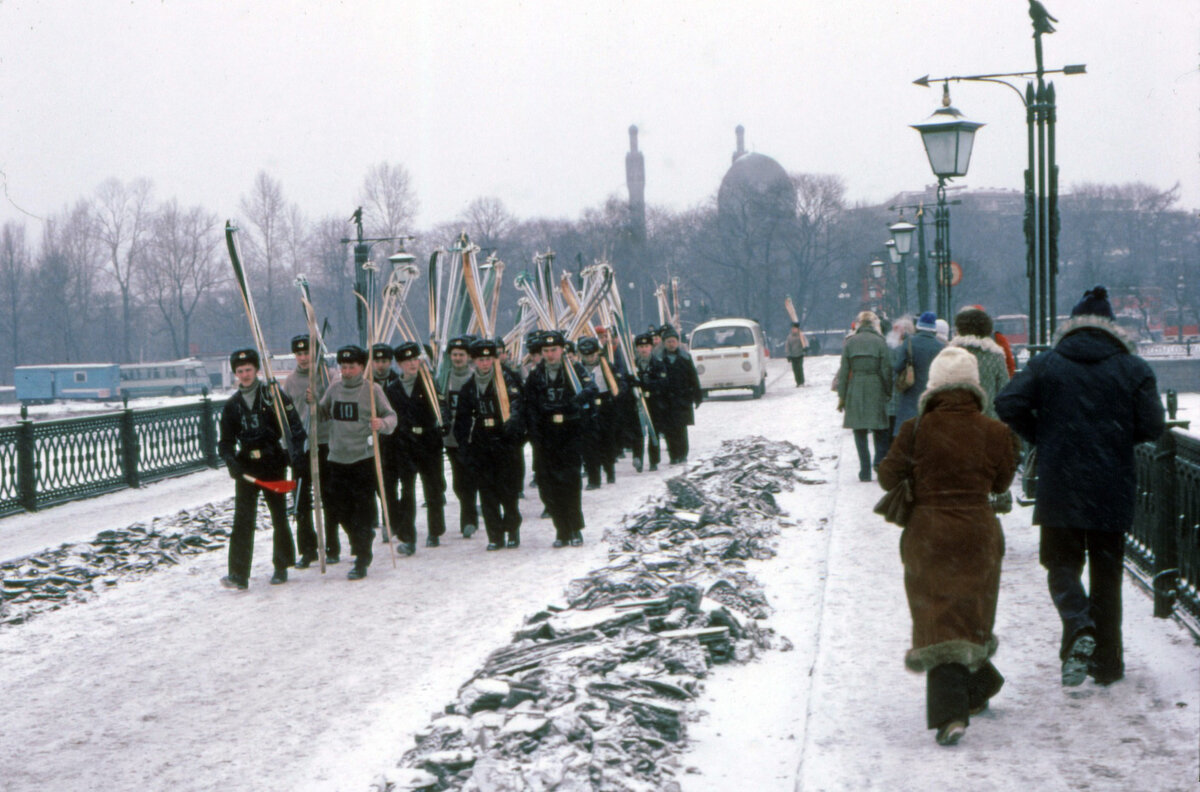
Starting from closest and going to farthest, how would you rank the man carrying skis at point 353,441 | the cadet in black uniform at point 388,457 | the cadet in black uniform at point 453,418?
1. the man carrying skis at point 353,441
2. the cadet in black uniform at point 388,457
3. the cadet in black uniform at point 453,418

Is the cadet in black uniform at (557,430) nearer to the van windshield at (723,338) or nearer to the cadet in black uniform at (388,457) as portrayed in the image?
the cadet in black uniform at (388,457)

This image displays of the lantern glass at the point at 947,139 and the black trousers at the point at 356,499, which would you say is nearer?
the black trousers at the point at 356,499

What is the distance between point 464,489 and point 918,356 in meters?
4.02

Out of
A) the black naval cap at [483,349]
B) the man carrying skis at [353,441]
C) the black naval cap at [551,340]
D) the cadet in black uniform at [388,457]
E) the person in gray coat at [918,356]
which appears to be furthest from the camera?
the cadet in black uniform at [388,457]

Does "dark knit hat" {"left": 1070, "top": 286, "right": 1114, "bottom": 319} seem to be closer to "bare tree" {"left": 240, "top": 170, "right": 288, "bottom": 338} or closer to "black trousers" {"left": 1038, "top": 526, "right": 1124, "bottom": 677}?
"black trousers" {"left": 1038, "top": 526, "right": 1124, "bottom": 677}

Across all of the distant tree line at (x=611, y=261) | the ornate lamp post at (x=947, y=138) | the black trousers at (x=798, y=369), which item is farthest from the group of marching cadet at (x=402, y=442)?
the distant tree line at (x=611, y=261)

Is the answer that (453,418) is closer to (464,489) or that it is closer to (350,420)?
(464,489)

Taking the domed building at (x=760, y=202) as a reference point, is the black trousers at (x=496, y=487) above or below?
below

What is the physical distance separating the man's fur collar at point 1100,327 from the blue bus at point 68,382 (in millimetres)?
69986

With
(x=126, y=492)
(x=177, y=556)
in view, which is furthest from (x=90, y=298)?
(x=177, y=556)

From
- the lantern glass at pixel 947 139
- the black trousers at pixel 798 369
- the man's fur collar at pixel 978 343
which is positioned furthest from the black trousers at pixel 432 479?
the black trousers at pixel 798 369

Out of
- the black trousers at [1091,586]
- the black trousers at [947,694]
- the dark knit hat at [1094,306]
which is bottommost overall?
the black trousers at [947,694]

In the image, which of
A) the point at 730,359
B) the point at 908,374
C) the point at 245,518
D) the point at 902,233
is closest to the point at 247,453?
the point at 245,518

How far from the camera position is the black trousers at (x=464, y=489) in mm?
11469
